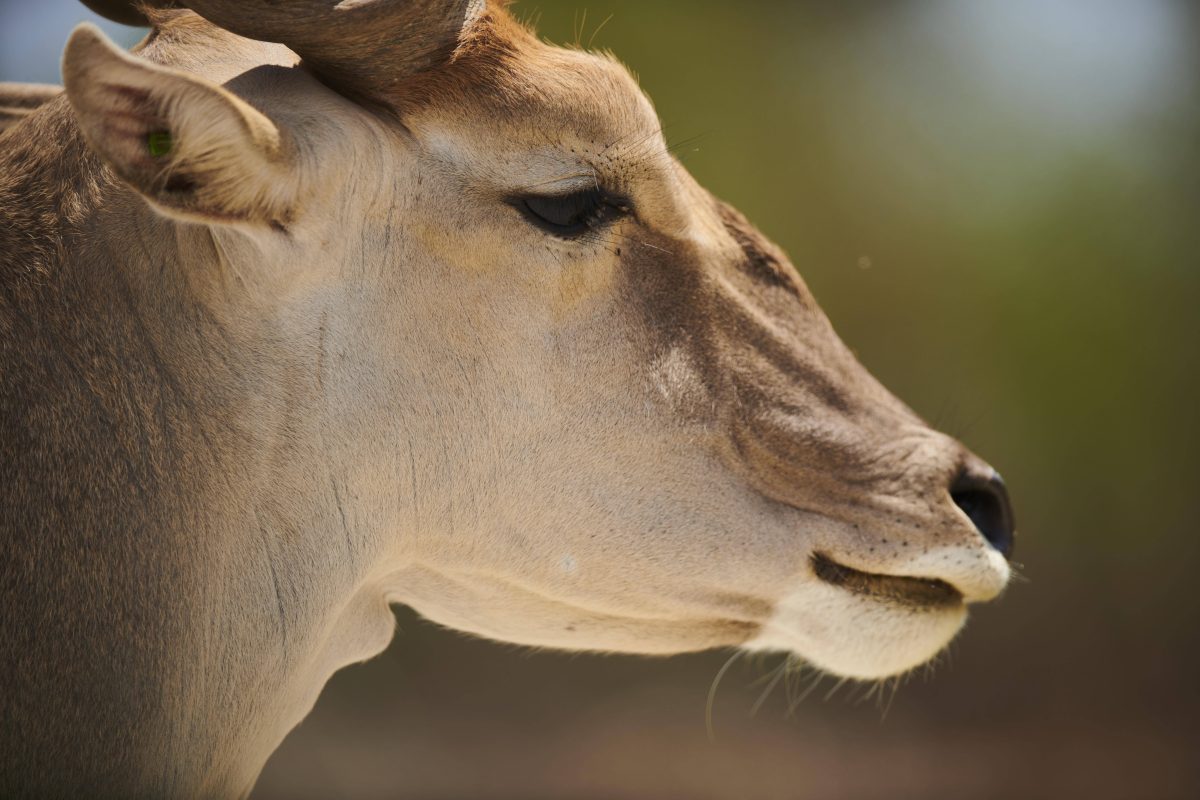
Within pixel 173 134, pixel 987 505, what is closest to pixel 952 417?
pixel 987 505

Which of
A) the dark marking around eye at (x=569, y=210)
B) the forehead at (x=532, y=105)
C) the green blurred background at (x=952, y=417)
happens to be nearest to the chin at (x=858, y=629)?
the dark marking around eye at (x=569, y=210)

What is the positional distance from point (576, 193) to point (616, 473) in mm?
563

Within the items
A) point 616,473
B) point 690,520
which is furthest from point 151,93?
point 690,520

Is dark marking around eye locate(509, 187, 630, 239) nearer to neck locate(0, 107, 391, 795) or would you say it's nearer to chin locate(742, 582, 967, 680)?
neck locate(0, 107, 391, 795)

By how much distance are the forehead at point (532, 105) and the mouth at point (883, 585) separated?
96 centimetres

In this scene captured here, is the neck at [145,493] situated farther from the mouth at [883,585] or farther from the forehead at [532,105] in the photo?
the mouth at [883,585]

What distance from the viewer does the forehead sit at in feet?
7.50

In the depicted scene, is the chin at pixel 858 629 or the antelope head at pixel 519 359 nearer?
the antelope head at pixel 519 359

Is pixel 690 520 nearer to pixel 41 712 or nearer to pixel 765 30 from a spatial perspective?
pixel 41 712

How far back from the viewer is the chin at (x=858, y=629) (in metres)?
2.52

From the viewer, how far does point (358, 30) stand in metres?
2.10

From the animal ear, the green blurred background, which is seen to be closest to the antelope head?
the animal ear

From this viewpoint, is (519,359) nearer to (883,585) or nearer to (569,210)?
(569,210)

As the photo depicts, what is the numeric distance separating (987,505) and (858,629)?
466mm
